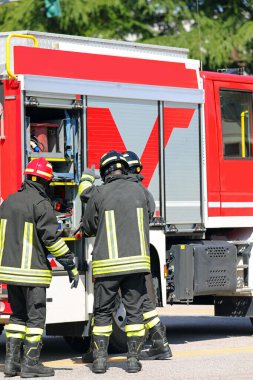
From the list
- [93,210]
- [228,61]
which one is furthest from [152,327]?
[228,61]

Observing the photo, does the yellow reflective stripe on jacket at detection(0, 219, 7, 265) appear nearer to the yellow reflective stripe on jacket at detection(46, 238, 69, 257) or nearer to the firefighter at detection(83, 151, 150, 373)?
the yellow reflective stripe on jacket at detection(46, 238, 69, 257)

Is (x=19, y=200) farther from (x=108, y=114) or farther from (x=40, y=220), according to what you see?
(x=108, y=114)

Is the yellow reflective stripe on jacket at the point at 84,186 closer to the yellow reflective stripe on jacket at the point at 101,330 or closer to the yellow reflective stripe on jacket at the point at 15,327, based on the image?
the yellow reflective stripe on jacket at the point at 101,330

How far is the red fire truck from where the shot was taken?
10789 millimetres

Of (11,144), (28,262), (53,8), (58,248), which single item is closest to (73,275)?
(58,248)

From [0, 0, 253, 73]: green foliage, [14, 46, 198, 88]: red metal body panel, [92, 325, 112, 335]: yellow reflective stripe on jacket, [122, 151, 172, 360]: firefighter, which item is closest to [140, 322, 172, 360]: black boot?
[122, 151, 172, 360]: firefighter

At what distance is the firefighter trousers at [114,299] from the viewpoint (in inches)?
401

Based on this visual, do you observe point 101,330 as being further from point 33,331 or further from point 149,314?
point 149,314

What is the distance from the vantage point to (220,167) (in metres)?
12.6

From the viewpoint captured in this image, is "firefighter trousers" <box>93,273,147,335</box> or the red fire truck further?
the red fire truck

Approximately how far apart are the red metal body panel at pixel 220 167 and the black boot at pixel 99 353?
267cm

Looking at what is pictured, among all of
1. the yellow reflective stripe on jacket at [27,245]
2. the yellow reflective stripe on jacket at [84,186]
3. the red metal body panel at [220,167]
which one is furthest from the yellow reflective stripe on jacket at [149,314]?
the red metal body panel at [220,167]

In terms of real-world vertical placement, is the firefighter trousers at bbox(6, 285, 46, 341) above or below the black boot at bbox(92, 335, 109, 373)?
above

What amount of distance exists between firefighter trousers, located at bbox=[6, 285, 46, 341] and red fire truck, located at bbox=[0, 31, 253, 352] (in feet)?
1.21
